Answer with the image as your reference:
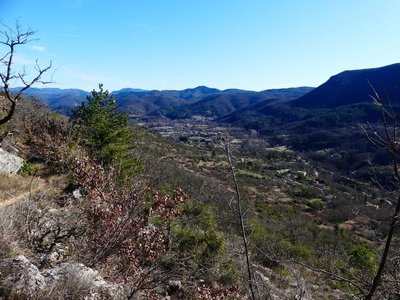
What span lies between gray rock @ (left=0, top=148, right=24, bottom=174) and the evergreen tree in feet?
13.3

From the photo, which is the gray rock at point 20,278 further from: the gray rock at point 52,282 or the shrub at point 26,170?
the shrub at point 26,170

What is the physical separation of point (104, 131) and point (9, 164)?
26.1 ft

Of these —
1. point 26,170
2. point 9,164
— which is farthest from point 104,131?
point 9,164

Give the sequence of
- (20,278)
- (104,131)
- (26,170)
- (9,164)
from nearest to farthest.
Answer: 1. (20,278)
2. (9,164)
3. (26,170)
4. (104,131)

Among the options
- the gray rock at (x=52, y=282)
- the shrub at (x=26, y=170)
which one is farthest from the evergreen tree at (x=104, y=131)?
the gray rock at (x=52, y=282)

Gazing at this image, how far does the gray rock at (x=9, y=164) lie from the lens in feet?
47.4

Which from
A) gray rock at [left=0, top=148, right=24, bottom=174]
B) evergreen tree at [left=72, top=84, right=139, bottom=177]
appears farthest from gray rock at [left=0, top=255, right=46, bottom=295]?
evergreen tree at [left=72, top=84, right=139, bottom=177]

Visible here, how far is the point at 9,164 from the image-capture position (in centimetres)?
1495

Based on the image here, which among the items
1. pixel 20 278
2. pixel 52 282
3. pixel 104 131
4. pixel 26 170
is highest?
pixel 104 131

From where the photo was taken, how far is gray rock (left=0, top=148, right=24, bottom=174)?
14457 mm

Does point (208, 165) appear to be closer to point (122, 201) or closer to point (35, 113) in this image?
point (35, 113)

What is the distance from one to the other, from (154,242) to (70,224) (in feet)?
4.98

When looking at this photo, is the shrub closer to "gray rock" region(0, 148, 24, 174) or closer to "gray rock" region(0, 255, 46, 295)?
"gray rock" region(0, 148, 24, 174)

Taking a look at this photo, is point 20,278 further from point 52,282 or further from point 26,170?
point 26,170
